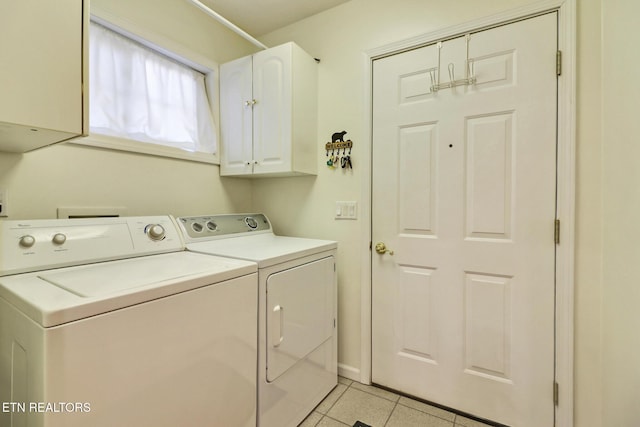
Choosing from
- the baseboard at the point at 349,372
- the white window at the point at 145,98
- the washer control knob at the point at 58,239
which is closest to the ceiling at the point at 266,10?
the white window at the point at 145,98

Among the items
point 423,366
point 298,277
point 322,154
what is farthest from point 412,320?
point 322,154

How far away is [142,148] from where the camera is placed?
5.74 ft

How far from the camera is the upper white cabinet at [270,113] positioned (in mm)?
1929

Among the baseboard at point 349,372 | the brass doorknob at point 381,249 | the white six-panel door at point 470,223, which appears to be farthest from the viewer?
the baseboard at point 349,372

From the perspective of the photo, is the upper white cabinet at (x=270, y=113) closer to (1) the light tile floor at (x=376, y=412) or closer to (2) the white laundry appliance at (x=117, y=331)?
(2) the white laundry appliance at (x=117, y=331)

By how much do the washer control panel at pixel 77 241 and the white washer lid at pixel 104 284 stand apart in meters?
0.05

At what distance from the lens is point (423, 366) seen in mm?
1788

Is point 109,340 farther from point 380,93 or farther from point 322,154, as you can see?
point 380,93

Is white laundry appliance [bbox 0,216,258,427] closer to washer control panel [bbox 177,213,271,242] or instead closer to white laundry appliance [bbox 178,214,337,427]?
white laundry appliance [bbox 178,214,337,427]

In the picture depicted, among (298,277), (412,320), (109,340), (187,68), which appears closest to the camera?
(109,340)

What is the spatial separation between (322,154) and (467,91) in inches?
39.2

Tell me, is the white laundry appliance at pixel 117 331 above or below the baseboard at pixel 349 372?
above

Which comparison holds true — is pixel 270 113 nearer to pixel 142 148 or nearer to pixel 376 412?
pixel 142 148

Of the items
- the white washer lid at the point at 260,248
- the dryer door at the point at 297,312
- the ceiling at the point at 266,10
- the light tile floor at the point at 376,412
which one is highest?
the ceiling at the point at 266,10
